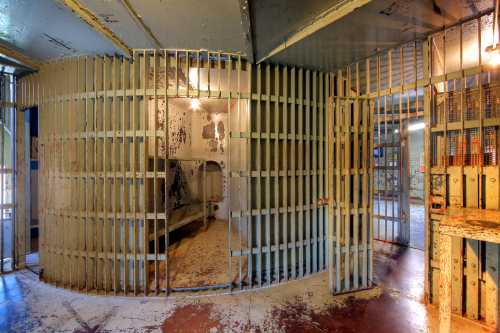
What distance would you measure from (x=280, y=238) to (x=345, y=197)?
4.06 ft

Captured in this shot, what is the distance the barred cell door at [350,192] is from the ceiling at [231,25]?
865 millimetres

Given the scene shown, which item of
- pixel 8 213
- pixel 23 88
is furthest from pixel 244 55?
pixel 8 213

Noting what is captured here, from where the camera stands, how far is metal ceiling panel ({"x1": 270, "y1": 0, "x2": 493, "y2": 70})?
7.84 feet

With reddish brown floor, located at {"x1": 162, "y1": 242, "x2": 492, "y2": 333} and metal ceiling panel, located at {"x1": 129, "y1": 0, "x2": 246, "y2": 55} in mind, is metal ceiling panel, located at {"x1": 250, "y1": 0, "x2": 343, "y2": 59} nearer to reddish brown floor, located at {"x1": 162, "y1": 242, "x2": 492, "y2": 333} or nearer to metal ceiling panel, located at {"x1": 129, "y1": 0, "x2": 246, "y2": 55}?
metal ceiling panel, located at {"x1": 129, "y1": 0, "x2": 246, "y2": 55}

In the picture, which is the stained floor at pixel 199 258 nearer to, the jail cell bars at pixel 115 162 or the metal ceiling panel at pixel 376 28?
the jail cell bars at pixel 115 162

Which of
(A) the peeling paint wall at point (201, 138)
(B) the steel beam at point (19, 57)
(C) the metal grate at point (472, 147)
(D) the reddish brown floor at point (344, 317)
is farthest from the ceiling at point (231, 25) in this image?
(D) the reddish brown floor at point (344, 317)

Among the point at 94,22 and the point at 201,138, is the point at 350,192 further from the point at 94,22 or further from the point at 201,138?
the point at 201,138

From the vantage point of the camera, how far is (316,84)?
152 inches

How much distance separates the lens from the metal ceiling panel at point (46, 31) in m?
2.38

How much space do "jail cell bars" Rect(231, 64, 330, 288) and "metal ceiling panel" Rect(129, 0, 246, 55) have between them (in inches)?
29.0

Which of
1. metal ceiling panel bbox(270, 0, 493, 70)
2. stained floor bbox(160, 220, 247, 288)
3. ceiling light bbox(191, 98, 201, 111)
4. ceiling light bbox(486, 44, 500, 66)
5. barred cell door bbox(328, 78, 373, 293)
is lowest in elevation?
stained floor bbox(160, 220, 247, 288)

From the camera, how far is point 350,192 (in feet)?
11.0

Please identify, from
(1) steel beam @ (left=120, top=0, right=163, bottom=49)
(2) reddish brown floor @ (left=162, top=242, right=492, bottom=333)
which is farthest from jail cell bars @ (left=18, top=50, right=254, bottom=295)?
(2) reddish brown floor @ (left=162, top=242, right=492, bottom=333)

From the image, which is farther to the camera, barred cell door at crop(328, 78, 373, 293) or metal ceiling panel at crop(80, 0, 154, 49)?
barred cell door at crop(328, 78, 373, 293)
